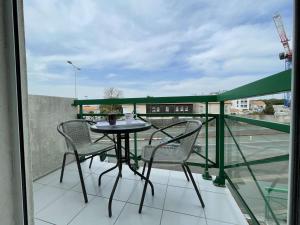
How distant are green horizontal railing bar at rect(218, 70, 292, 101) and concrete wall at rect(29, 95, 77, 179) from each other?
2.32m

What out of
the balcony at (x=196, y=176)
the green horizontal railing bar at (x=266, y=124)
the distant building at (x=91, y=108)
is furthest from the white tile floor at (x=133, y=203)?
the distant building at (x=91, y=108)

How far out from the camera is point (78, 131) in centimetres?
234

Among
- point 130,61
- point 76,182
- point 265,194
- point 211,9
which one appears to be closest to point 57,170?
point 76,182

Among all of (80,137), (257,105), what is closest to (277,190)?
(257,105)

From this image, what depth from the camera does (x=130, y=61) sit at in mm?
6031

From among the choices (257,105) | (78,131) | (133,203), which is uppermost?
(257,105)

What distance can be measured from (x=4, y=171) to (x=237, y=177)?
1.83 m

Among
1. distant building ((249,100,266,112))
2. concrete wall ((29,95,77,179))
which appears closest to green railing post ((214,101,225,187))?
distant building ((249,100,266,112))

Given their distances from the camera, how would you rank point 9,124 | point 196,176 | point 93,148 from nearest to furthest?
1. point 9,124
2. point 93,148
3. point 196,176

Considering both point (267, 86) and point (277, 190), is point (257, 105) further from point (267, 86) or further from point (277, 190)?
point (277, 190)

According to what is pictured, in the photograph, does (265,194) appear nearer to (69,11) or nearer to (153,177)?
(153,177)

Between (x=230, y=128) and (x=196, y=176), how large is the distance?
31.3 inches

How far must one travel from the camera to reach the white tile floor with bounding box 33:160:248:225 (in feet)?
4.73

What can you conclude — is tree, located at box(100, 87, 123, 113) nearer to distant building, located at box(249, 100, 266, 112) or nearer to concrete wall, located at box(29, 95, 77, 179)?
concrete wall, located at box(29, 95, 77, 179)
